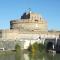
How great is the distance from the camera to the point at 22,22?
41938 mm

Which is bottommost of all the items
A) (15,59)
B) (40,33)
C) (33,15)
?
(15,59)

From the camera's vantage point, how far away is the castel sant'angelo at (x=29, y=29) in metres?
38.9

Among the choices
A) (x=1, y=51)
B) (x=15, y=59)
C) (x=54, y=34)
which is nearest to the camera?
(x=15, y=59)

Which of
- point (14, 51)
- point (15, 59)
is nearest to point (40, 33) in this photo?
point (14, 51)

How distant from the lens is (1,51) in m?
31.1

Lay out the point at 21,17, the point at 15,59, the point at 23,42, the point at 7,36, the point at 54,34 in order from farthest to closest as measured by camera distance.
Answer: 1. the point at 21,17
2. the point at 54,34
3. the point at 7,36
4. the point at 23,42
5. the point at 15,59

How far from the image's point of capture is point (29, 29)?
41.6 meters

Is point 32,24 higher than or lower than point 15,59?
higher

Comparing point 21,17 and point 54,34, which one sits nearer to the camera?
point 54,34

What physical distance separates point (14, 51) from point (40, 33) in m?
9.19

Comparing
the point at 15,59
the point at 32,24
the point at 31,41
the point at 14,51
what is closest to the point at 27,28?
the point at 32,24

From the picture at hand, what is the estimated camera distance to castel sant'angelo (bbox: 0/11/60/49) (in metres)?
38.9

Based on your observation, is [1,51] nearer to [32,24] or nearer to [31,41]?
[31,41]

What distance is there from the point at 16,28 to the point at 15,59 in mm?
17976
